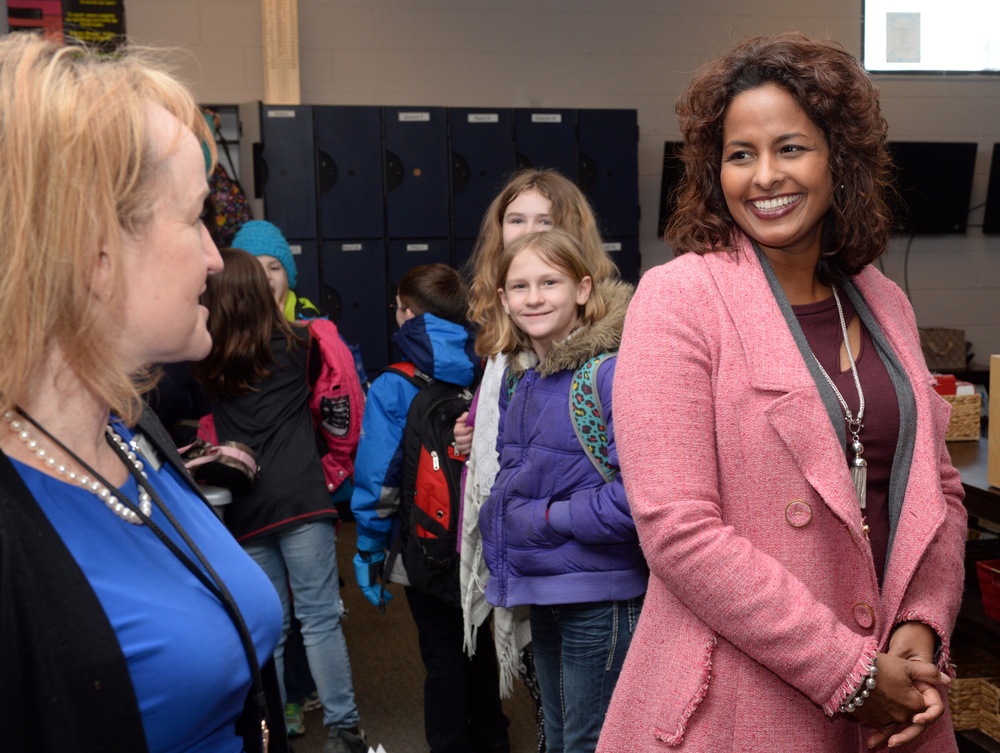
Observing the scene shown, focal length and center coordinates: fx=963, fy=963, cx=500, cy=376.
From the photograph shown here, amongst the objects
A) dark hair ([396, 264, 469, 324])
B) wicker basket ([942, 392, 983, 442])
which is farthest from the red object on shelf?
dark hair ([396, 264, 469, 324])

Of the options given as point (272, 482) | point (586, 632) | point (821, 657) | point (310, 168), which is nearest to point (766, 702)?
point (821, 657)

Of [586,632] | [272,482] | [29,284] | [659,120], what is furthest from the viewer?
[659,120]

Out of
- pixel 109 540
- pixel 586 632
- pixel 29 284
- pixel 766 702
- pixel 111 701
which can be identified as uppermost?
pixel 29 284

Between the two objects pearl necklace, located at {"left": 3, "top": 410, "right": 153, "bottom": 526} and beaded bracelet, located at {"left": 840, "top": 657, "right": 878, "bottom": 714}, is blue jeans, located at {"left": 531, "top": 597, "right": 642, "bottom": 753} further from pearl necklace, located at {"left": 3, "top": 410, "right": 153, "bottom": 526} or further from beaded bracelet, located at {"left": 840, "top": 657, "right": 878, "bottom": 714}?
pearl necklace, located at {"left": 3, "top": 410, "right": 153, "bottom": 526}

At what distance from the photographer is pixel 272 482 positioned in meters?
2.80

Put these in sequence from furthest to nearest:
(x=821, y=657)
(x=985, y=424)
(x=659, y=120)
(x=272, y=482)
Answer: (x=659, y=120)
(x=985, y=424)
(x=272, y=482)
(x=821, y=657)

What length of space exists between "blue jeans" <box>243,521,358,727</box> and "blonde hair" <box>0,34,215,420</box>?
2.00m

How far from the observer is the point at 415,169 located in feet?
18.8

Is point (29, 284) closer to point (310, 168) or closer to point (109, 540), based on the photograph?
point (109, 540)

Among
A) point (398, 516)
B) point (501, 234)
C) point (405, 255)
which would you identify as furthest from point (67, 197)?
point (405, 255)

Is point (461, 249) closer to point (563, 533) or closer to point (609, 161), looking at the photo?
point (609, 161)

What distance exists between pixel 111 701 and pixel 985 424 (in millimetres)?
2979

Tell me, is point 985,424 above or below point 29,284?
below

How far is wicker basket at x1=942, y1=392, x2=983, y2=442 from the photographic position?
273cm
